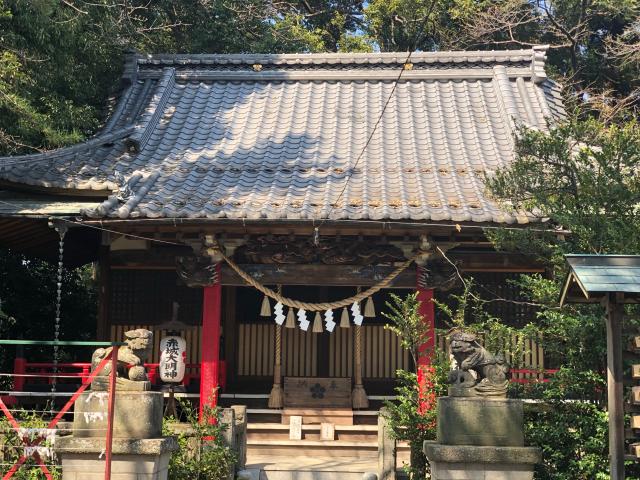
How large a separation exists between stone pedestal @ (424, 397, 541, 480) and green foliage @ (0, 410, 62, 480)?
154 inches

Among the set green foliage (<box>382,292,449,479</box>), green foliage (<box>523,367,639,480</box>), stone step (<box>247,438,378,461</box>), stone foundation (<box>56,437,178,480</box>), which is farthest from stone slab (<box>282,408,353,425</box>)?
stone foundation (<box>56,437,178,480</box>)

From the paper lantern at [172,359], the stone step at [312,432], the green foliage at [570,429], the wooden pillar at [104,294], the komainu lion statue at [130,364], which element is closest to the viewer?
the komainu lion statue at [130,364]

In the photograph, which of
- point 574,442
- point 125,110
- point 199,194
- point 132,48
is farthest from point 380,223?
point 132,48

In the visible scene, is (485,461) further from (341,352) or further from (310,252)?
(341,352)

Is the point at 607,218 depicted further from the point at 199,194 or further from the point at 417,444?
the point at 199,194

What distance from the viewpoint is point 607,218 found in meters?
9.63

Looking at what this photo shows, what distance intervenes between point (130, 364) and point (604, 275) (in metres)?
4.55

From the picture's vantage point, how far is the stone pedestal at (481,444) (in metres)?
8.13

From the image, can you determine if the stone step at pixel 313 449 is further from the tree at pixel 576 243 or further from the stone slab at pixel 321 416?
the tree at pixel 576 243

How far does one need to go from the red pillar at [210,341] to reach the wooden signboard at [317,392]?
1741 mm

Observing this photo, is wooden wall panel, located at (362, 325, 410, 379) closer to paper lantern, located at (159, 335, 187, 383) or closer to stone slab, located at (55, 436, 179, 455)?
paper lantern, located at (159, 335, 187, 383)

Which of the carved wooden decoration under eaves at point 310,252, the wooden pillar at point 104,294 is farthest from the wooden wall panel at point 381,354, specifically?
the wooden pillar at point 104,294

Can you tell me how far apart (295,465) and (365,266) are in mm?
3171

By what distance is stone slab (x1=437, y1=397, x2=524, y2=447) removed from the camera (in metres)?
8.24
